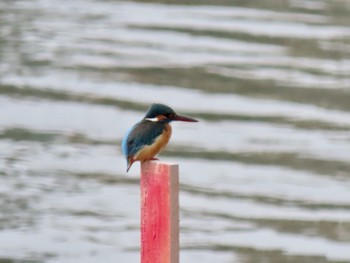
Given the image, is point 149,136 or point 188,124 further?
point 188,124

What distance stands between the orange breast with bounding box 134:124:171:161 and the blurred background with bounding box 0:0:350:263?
8.28ft

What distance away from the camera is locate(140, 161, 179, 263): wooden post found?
4.92 meters

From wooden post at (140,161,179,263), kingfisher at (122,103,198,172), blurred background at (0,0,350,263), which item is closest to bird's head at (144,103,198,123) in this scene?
kingfisher at (122,103,198,172)

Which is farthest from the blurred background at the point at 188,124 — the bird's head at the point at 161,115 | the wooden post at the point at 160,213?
the wooden post at the point at 160,213

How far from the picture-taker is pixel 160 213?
16.3ft

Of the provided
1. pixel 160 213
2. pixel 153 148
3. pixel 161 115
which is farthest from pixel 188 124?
pixel 160 213

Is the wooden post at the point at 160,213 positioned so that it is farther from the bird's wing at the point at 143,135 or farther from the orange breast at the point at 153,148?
the bird's wing at the point at 143,135

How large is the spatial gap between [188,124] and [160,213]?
689cm

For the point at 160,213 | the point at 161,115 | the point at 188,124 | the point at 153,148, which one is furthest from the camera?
the point at 188,124

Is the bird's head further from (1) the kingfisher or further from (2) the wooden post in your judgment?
(2) the wooden post

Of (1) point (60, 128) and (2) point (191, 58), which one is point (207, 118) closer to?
(1) point (60, 128)

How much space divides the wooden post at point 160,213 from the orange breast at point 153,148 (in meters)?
0.41

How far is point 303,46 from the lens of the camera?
14.8 metres

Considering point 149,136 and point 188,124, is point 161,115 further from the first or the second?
point 188,124
